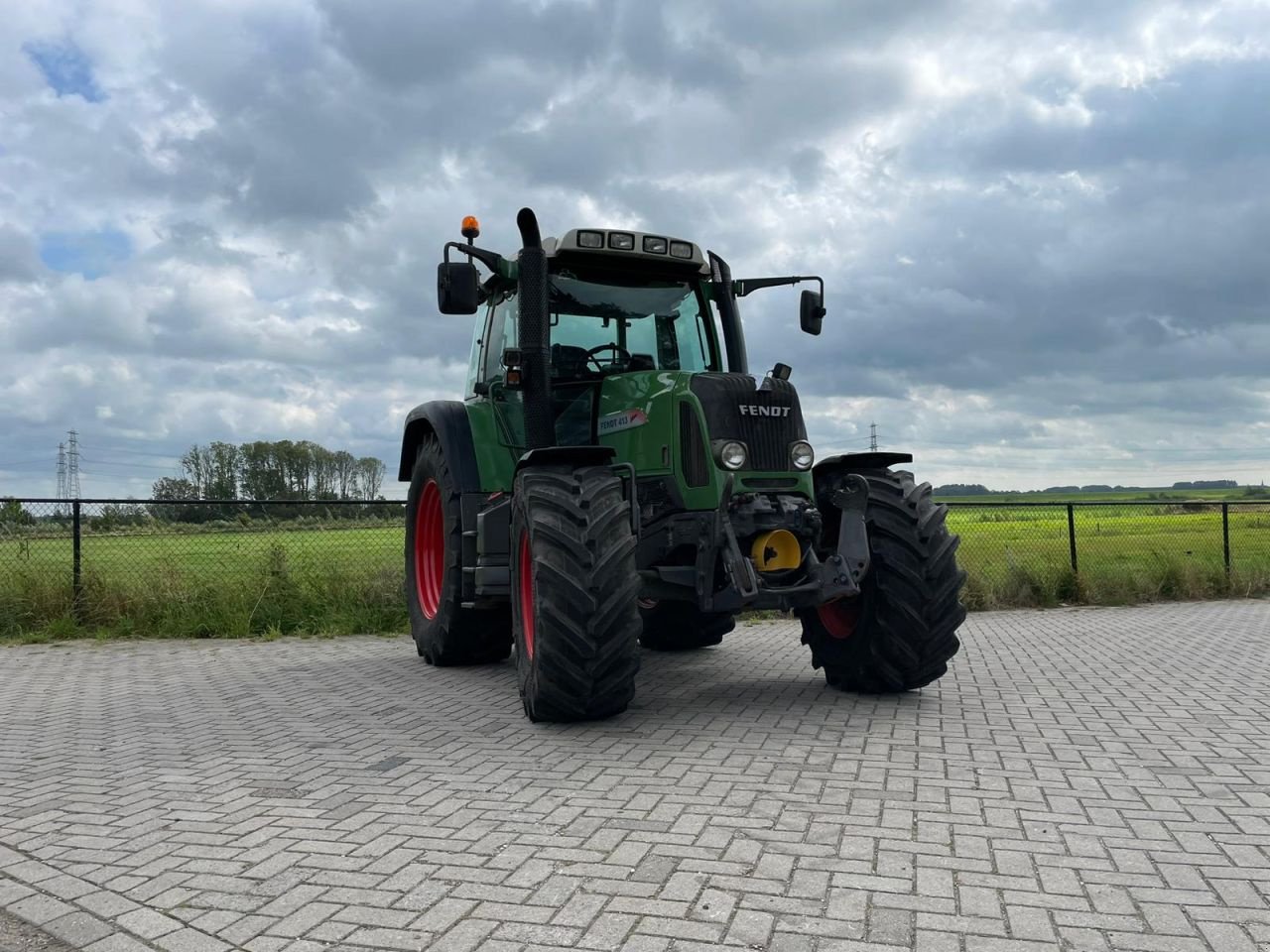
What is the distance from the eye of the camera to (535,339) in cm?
631

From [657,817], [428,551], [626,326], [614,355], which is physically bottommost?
[657,817]

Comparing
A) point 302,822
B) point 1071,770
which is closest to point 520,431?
point 302,822

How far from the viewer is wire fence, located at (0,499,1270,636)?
10.6 metres

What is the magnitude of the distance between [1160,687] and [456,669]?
5.08 m

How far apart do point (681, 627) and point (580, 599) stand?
3638 mm

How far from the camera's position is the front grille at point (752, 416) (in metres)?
5.89

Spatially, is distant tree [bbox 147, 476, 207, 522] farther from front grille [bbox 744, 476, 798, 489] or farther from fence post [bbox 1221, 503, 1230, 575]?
fence post [bbox 1221, 503, 1230, 575]

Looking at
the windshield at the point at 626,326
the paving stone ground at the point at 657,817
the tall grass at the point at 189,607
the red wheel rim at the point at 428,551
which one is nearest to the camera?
the paving stone ground at the point at 657,817

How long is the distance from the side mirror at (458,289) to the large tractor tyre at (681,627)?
3.14 metres

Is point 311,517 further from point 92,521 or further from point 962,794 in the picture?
point 962,794

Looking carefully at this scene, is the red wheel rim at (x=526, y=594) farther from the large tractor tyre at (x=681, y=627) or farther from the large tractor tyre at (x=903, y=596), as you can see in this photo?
the large tractor tyre at (x=681, y=627)

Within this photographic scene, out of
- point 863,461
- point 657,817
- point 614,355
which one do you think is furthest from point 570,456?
point 657,817

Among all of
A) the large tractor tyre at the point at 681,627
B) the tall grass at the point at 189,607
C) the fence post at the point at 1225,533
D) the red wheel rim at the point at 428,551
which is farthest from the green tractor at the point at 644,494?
the fence post at the point at 1225,533

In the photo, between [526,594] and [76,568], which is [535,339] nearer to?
[526,594]
